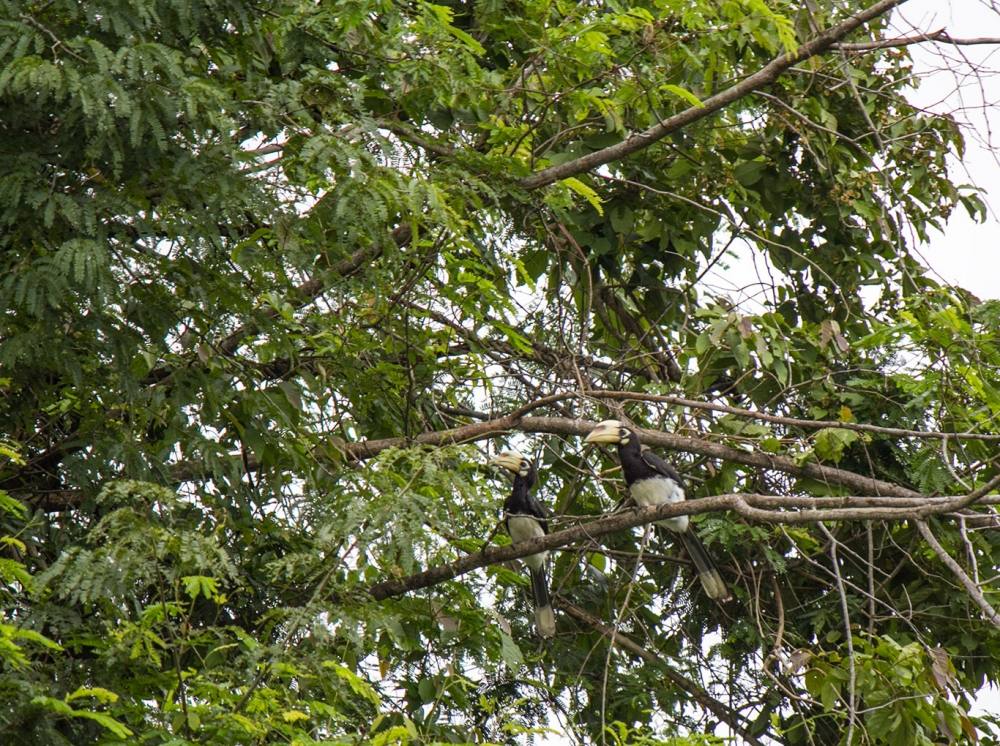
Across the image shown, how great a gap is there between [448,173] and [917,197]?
110 inches

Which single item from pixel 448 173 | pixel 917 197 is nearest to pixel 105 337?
pixel 448 173

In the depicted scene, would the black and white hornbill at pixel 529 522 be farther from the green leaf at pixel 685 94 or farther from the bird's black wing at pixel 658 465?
the green leaf at pixel 685 94

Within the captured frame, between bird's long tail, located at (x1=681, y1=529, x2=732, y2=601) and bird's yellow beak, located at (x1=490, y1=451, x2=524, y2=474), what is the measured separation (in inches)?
36.1

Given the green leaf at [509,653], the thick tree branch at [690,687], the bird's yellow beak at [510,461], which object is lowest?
the green leaf at [509,653]

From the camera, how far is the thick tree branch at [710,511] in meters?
3.96

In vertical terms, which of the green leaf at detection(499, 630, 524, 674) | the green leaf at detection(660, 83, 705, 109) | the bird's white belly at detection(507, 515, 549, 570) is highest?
the green leaf at detection(660, 83, 705, 109)

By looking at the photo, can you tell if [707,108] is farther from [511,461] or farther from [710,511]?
[511,461]

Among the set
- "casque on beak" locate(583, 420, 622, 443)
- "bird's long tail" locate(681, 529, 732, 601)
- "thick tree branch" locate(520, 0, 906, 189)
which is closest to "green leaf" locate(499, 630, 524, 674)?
"casque on beak" locate(583, 420, 622, 443)

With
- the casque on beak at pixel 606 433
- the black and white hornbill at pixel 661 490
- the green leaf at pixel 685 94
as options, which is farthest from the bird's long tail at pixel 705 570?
the green leaf at pixel 685 94

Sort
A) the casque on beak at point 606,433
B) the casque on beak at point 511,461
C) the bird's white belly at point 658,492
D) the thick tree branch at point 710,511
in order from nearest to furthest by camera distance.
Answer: the thick tree branch at point 710,511 < the casque on beak at point 606,433 < the bird's white belly at point 658,492 < the casque on beak at point 511,461

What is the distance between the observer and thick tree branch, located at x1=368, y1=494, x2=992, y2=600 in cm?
396

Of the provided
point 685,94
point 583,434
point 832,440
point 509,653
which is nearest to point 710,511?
point 832,440

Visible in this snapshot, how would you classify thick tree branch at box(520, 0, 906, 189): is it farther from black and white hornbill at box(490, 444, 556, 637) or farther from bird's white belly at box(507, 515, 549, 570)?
bird's white belly at box(507, 515, 549, 570)

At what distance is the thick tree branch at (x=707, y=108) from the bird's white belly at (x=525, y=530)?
1614 mm
